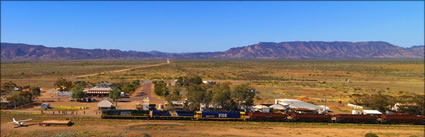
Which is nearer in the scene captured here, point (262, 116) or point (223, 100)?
point (262, 116)

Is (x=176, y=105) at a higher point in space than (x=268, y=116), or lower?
higher

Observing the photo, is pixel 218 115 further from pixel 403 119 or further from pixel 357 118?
pixel 403 119

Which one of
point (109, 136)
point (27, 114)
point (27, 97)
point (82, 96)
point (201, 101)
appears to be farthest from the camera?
point (82, 96)

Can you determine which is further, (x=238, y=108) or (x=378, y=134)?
(x=238, y=108)

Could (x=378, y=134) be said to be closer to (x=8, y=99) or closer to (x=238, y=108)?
(x=238, y=108)

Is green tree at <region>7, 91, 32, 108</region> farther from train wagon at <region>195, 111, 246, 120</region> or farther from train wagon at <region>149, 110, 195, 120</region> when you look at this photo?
train wagon at <region>195, 111, 246, 120</region>

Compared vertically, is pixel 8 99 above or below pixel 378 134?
above

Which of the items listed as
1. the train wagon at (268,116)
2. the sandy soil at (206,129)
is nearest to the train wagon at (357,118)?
the sandy soil at (206,129)

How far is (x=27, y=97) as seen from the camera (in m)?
55.2

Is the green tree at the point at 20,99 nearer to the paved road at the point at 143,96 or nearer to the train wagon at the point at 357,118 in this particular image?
the paved road at the point at 143,96

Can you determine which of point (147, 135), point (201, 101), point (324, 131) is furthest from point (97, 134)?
point (324, 131)

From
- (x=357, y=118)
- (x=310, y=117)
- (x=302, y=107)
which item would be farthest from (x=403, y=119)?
(x=302, y=107)

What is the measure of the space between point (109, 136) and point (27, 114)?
2248cm

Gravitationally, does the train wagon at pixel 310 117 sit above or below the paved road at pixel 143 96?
below
